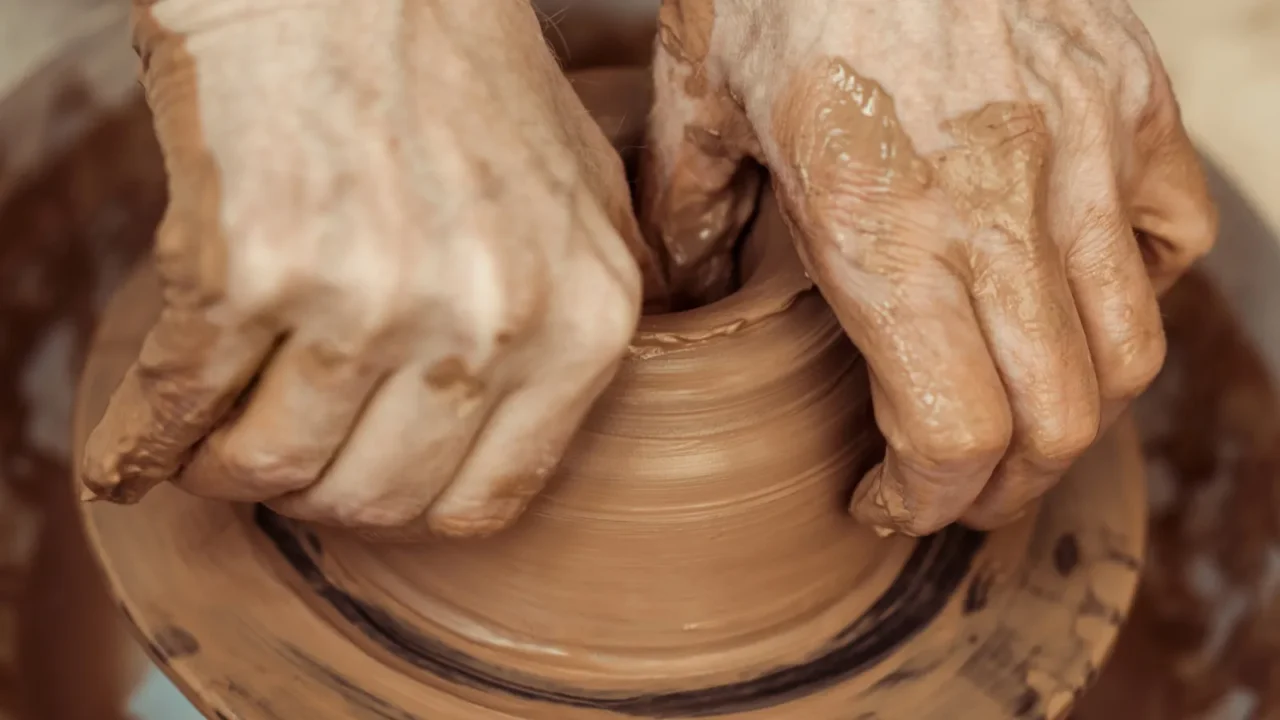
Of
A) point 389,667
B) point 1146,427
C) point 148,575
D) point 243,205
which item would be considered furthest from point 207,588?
point 1146,427

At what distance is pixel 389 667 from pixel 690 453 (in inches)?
12.1

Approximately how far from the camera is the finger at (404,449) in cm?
69

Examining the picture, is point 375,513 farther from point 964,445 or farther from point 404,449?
point 964,445

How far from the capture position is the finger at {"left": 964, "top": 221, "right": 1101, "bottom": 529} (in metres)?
0.78

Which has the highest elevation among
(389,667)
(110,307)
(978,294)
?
(978,294)

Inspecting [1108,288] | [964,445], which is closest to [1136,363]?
[1108,288]

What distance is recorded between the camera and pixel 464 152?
26.6 inches

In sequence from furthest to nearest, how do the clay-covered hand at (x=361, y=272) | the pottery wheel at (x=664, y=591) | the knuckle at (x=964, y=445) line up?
the pottery wheel at (x=664, y=591) → the knuckle at (x=964, y=445) → the clay-covered hand at (x=361, y=272)

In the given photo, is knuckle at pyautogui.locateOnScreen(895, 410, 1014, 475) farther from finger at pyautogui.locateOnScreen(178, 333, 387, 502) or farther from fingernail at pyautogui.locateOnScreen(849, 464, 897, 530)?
finger at pyautogui.locateOnScreen(178, 333, 387, 502)

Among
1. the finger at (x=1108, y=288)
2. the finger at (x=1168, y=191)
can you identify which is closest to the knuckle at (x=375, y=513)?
the finger at (x=1108, y=288)

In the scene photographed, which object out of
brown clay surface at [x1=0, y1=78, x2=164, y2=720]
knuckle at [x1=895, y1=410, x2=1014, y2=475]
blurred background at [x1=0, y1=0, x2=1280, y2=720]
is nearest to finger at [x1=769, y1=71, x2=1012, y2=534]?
knuckle at [x1=895, y1=410, x2=1014, y2=475]

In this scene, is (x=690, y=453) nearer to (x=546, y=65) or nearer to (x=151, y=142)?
(x=546, y=65)

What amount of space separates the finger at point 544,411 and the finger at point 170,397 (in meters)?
0.16

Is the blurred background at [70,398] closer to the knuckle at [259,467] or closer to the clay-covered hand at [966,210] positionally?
the clay-covered hand at [966,210]
